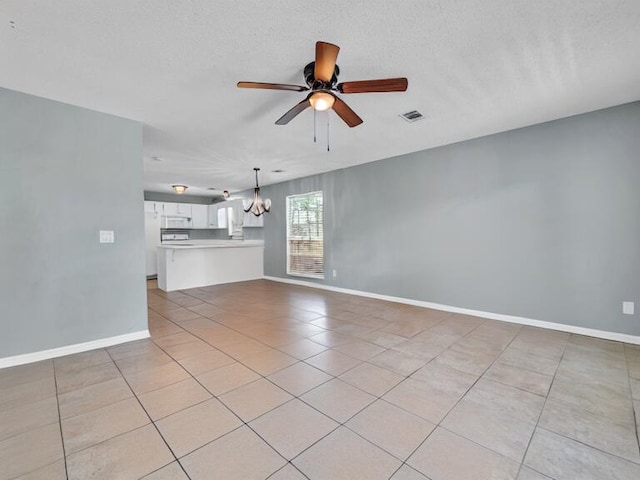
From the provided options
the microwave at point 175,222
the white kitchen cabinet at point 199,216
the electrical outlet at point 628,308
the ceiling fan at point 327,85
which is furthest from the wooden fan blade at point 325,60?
the white kitchen cabinet at point 199,216

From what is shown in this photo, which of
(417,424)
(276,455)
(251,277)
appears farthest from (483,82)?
(251,277)

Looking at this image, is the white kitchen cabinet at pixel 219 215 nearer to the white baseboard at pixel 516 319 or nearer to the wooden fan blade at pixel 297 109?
the white baseboard at pixel 516 319

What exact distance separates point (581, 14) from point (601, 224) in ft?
7.80

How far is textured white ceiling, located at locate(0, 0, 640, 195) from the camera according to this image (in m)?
1.65

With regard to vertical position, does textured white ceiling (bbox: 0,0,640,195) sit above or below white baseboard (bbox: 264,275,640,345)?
above

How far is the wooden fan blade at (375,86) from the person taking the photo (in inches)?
Result: 74.4

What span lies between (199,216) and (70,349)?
656 cm

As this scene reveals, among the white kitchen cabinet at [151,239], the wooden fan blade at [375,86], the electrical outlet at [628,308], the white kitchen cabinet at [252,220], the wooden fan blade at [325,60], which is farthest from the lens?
the white kitchen cabinet at [252,220]

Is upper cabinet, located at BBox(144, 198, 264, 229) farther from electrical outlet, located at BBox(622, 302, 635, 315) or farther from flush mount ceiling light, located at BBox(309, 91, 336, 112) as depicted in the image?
electrical outlet, located at BBox(622, 302, 635, 315)

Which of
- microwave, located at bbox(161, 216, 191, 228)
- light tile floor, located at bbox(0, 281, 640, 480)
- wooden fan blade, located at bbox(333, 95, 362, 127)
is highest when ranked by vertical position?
wooden fan blade, located at bbox(333, 95, 362, 127)

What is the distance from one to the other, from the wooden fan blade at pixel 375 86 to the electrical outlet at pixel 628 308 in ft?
11.1

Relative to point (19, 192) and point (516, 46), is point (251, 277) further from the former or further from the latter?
point (516, 46)

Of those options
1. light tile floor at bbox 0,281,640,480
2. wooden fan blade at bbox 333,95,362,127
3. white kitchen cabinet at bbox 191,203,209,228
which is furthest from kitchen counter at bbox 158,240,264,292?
wooden fan blade at bbox 333,95,362,127

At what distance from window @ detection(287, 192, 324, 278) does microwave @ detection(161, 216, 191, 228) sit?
3.72 metres
